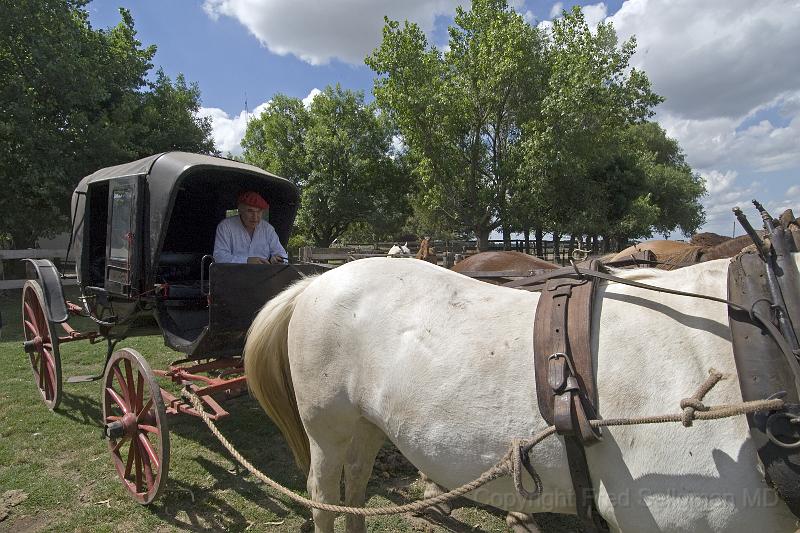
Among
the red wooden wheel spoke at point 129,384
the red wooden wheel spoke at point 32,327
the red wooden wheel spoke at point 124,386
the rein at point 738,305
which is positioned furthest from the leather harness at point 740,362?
the red wooden wheel spoke at point 32,327

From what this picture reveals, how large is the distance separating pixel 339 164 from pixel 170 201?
2131 cm

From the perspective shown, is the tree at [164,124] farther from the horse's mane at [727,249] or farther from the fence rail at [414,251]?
the horse's mane at [727,249]

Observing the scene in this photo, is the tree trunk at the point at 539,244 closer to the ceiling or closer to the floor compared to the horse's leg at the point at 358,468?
closer to the ceiling

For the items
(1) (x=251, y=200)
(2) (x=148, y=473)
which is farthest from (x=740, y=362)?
(1) (x=251, y=200)

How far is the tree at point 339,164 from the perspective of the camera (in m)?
23.8

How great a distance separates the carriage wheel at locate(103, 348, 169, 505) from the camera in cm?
290

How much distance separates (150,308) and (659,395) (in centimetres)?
363

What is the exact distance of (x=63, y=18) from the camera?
12031mm

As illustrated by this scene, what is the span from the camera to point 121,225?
12.4 ft

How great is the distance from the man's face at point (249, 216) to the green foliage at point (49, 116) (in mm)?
10139

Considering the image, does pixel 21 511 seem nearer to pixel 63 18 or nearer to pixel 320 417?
pixel 320 417

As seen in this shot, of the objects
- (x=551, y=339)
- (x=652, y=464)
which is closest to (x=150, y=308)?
(x=551, y=339)

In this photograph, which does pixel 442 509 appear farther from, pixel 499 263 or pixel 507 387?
pixel 499 263

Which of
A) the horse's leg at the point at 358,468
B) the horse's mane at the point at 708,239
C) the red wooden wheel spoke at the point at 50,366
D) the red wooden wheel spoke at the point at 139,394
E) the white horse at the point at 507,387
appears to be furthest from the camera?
the horse's mane at the point at 708,239
